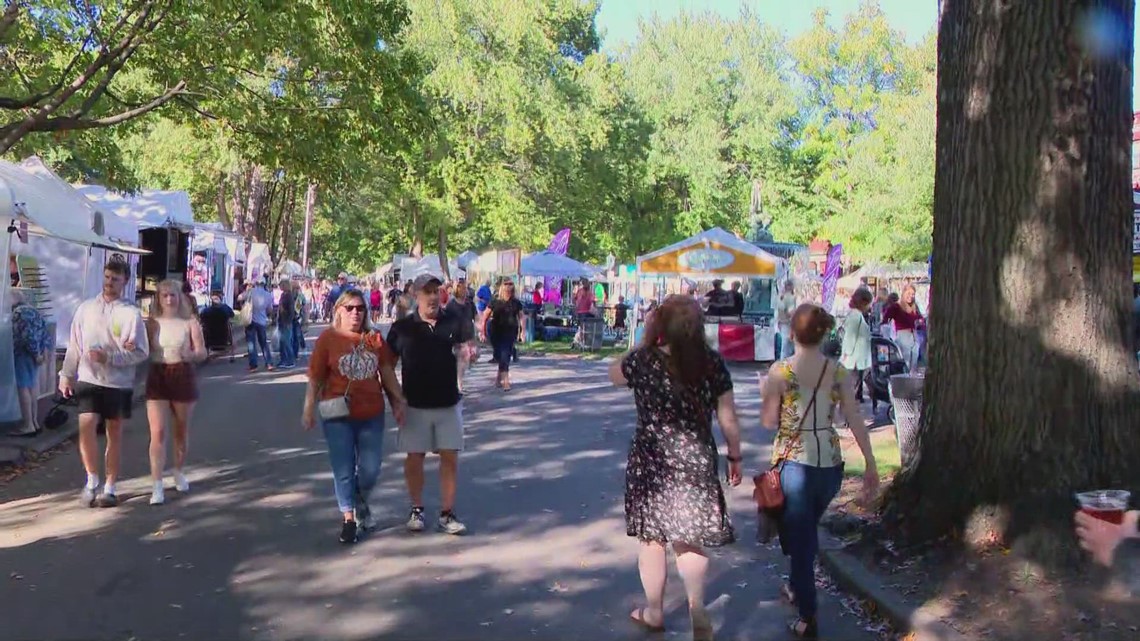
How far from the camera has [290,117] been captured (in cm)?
1550

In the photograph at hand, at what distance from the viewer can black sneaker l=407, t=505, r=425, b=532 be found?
23.9ft

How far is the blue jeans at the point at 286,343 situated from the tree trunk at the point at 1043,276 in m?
15.7

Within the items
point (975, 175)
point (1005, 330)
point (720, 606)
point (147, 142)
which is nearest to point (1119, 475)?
point (1005, 330)

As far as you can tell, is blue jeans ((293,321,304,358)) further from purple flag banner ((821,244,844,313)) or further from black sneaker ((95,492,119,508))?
black sneaker ((95,492,119,508))

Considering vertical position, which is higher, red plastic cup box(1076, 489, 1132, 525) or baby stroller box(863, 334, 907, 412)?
baby stroller box(863, 334, 907, 412)

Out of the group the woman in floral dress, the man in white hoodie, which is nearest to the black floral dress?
the woman in floral dress

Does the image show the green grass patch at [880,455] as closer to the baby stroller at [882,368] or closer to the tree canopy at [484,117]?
the baby stroller at [882,368]

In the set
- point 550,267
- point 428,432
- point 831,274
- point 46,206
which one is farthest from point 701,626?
point 550,267

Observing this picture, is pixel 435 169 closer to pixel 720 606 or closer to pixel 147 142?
pixel 147 142

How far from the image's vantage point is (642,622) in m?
5.42

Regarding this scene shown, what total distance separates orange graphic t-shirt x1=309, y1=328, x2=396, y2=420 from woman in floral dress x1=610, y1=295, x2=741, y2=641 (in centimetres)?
229

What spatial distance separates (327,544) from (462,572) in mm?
1098

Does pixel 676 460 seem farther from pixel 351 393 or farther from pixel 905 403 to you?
pixel 905 403

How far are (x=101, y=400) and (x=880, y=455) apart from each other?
→ 681 cm
